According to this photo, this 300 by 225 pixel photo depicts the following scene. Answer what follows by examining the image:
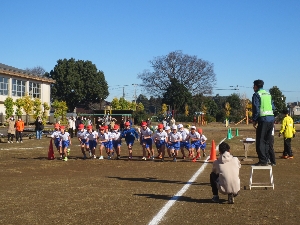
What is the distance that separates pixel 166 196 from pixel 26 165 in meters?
9.03

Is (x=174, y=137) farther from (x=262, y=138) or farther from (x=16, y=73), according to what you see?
(x=16, y=73)

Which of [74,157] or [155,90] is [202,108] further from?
[74,157]

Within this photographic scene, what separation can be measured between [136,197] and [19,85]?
55.2 m

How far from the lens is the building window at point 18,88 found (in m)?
60.7

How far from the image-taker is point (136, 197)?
9.68 m

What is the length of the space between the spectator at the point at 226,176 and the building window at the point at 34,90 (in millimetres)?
58497

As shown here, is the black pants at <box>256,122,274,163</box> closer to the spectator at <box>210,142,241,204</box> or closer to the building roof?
the spectator at <box>210,142,241,204</box>

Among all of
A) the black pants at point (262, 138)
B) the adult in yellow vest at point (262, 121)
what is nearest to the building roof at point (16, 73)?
the adult in yellow vest at point (262, 121)

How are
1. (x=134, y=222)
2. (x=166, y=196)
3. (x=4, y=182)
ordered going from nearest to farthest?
(x=134, y=222), (x=166, y=196), (x=4, y=182)

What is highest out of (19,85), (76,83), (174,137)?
(76,83)

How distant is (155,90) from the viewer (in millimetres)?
87312

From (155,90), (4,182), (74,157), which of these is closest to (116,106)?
(155,90)

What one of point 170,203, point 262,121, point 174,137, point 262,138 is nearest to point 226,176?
point 170,203

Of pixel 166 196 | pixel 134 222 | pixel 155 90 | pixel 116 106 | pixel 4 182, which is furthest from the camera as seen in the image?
pixel 116 106
